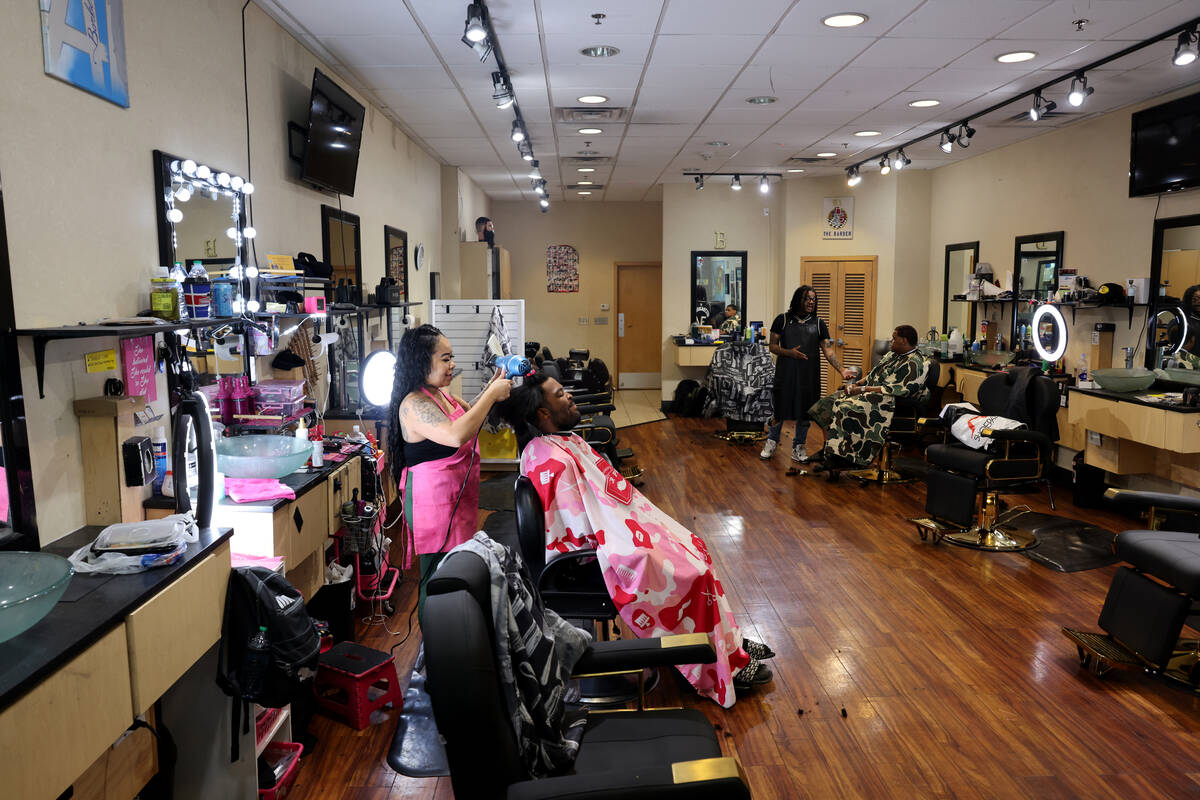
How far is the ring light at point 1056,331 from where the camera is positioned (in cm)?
608

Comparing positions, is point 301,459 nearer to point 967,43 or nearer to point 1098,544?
point 967,43

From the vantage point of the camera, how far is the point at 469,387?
6457mm

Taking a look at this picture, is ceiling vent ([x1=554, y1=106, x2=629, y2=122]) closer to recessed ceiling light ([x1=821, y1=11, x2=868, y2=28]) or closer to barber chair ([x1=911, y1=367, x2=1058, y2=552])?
recessed ceiling light ([x1=821, y1=11, x2=868, y2=28])

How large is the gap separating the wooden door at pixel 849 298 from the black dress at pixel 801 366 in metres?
2.54

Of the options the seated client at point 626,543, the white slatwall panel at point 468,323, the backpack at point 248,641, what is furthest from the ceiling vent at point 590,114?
the backpack at point 248,641

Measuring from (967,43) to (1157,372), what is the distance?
2.55m

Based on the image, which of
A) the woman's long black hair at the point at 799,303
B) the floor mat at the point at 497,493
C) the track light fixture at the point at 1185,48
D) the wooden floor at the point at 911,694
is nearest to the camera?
the wooden floor at the point at 911,694

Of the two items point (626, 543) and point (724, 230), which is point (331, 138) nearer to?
point (626, 543)

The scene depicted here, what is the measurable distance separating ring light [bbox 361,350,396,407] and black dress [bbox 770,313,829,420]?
3610 mm

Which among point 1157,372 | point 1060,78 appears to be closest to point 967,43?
point 1060,78

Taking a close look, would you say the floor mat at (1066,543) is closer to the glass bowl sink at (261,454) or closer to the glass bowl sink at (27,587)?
the glass bowl sink at (261,454)

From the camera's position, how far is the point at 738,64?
454cm

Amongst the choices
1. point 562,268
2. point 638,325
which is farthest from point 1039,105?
point 562,268

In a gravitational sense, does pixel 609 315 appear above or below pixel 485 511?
above
